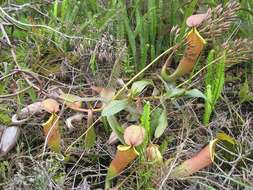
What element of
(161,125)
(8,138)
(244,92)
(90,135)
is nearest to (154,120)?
(161,125)

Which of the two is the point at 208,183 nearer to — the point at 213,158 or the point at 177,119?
the point at 213,158

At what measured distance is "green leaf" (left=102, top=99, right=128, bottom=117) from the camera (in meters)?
1.36

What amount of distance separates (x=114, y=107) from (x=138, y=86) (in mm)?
128

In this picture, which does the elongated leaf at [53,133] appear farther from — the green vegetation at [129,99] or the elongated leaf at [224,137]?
the elongated leaf at [224,137]

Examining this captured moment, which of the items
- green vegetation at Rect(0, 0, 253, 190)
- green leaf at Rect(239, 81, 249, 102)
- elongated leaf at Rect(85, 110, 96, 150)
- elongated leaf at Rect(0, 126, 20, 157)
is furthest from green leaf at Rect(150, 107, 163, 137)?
elongated leaf at Rect(0, 126, 20, 157)

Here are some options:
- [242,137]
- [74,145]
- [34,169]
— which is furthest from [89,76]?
[242,137]

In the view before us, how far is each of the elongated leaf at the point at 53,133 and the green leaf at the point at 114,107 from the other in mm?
132

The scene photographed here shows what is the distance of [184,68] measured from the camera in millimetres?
1527

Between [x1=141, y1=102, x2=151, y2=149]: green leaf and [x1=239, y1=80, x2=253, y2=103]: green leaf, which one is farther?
[x1=239, y1=80, x2=253, y2=103]: green leaf

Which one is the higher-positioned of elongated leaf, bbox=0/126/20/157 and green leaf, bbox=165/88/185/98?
green leaf, bbox=165/88/185/98

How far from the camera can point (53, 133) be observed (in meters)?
1.35

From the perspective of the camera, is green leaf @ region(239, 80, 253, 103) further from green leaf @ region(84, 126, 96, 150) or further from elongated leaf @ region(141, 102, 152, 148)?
green leaf @ region(84, 126, 96, 150)

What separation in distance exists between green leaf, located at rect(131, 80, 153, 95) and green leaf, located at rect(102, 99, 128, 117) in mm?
48

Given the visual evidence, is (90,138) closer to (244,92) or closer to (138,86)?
(138,86)
